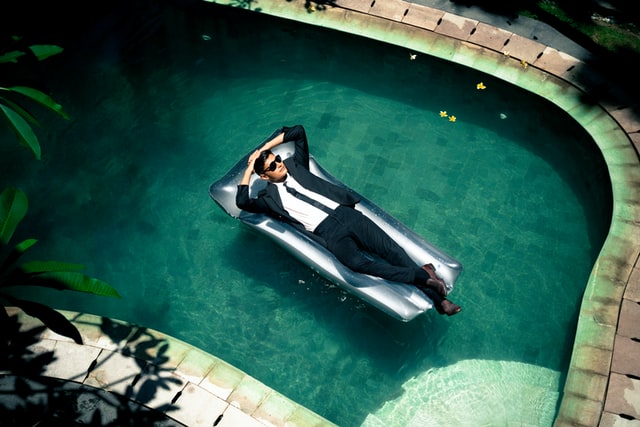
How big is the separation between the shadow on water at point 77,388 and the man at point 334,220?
5.00 ft

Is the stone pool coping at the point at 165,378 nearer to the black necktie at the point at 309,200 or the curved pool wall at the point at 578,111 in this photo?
the black necktie at the point at 309,200

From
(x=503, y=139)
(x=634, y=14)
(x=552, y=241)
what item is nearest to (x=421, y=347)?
(x=552, y=241)

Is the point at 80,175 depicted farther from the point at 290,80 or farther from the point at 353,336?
the point at 353,336

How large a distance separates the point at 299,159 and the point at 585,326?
284 centimetres

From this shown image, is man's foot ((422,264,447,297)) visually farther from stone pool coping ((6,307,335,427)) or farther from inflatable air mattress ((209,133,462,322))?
stone pool coping ((6,307,335,427))

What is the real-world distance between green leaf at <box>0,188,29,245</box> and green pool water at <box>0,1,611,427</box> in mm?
1418

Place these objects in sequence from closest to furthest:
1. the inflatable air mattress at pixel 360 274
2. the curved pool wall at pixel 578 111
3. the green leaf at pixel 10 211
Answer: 1. the green leaf at pixel 10 211
2. the curved pool wall at pixel 578 111
3. the inflatable air mattress at pixel 360 274

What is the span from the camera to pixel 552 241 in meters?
5.42

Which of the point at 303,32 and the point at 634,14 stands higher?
the point at 634,14

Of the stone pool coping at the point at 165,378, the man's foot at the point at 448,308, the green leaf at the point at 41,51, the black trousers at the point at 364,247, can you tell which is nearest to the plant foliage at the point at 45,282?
the stone pool coping at the point at 165,378

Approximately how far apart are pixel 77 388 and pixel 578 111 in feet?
17.7

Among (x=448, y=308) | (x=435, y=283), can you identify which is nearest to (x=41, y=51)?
(x=435, y=283)

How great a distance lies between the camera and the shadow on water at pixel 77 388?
3990 mm

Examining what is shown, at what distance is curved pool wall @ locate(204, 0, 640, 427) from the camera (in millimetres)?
4207
